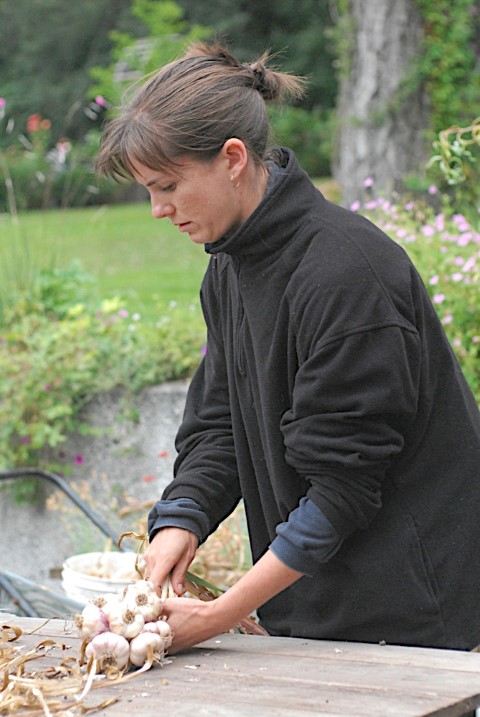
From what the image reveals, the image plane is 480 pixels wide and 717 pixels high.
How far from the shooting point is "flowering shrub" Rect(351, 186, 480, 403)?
12.8 ft

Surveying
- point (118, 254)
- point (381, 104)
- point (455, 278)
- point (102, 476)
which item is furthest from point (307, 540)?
point (118, 254)

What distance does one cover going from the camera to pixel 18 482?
4.82 meters

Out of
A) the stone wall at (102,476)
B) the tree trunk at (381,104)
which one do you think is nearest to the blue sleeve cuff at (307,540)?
the stone wall at (102,476)

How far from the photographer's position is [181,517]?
2119mm

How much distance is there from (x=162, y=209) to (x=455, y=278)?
86.9 inches

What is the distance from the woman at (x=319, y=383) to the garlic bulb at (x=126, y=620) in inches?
3.4

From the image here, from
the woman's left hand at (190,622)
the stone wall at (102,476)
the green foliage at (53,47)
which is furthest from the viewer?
the green foliage at (53,47)

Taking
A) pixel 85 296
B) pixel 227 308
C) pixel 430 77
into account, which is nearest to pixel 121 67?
pixel 430 77

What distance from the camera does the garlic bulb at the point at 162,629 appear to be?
1.77 meters

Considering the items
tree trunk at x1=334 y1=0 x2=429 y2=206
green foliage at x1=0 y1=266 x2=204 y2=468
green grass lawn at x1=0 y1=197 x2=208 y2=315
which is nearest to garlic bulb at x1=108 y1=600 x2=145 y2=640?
green foliage at x1=0 y1=266 x2=204 y2=468

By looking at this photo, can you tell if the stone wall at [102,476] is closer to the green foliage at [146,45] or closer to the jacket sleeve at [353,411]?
the jacket sleeve at [353,411]

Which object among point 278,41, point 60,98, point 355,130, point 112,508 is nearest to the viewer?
point 112,508

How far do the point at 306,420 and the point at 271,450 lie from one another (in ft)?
0.56

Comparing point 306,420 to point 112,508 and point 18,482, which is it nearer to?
point 112,508
